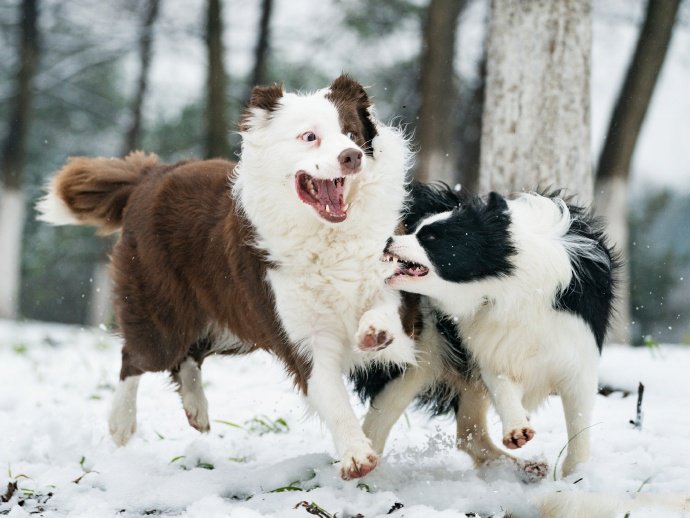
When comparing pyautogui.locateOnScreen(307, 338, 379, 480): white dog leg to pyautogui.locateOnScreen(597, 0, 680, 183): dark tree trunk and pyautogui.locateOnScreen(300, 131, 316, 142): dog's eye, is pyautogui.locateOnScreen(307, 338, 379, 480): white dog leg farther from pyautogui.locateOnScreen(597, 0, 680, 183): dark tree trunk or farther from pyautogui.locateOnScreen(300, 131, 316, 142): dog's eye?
pyautogui.locateOnScreen(597, 0, 680, 183): dark tree trunk

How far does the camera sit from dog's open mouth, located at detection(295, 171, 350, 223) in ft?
12.8

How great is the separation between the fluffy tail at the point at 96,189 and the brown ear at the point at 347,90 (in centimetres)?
170

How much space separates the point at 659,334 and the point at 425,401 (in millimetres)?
16752

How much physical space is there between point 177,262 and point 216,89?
10.3m

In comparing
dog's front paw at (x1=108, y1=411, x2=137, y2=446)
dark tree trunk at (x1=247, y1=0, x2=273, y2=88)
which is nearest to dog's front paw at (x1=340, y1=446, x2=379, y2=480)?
dog's front paw at (x1=108, y1=411, x2=137, y2=446)

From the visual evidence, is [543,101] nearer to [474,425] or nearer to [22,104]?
[474,425]

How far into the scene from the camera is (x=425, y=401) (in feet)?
16.0

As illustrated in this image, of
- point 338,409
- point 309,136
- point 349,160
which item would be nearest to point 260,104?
point 309,136

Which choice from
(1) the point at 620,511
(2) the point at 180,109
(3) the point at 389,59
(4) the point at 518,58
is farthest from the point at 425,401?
(2) the point at 180,109

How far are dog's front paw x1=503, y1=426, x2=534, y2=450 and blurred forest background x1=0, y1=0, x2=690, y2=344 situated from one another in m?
9.02

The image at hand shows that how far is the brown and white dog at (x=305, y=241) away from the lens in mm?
3902

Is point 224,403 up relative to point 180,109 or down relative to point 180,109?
down

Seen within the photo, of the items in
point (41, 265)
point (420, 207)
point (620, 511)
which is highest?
point (420, 207)

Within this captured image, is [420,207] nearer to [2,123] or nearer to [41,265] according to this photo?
[2,123]
